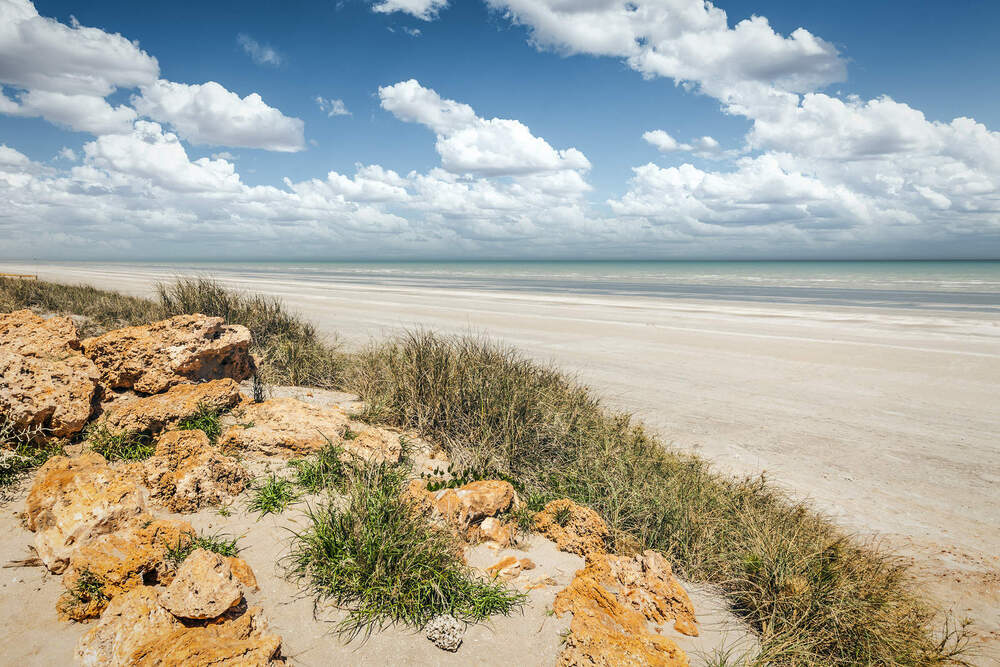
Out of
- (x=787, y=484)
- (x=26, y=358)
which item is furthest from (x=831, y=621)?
(x=26, y=358)

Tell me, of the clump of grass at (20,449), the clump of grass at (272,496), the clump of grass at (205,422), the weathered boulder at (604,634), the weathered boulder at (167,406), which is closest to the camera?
the weathered boulder at (604,634)

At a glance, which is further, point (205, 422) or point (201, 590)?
point (205, 422)

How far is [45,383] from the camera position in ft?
15.6

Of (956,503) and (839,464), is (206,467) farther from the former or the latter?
(956,503)

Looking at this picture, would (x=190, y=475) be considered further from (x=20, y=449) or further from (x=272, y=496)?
(x=20, y=449)

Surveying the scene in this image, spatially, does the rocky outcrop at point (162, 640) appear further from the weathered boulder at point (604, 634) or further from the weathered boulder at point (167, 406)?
the weathered boulder at point (167, 406)

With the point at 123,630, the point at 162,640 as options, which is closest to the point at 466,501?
the point at 162,640

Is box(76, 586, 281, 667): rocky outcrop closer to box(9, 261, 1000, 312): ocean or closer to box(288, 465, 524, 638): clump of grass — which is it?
box(288, 465, 524, 638): clump of grass

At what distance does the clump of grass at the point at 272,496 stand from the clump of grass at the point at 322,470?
0.37 feet

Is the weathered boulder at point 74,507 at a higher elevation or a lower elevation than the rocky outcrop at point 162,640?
higher

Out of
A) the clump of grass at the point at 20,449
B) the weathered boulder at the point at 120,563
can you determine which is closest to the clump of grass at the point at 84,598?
the weathered boulder at the point at 120,563

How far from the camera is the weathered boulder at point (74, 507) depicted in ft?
10.6

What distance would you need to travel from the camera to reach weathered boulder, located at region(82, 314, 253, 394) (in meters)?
5.61

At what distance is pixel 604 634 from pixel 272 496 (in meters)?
2.63
